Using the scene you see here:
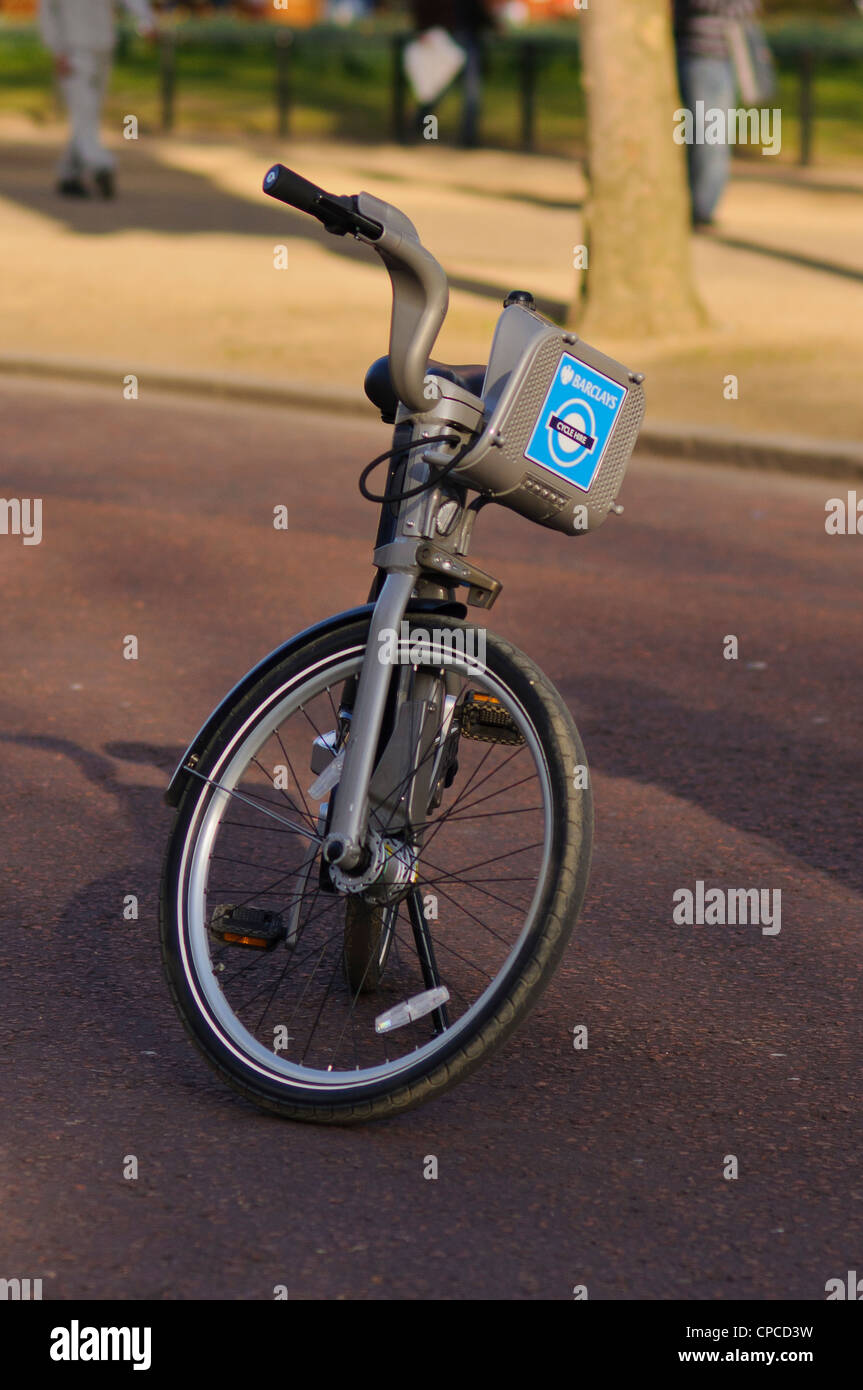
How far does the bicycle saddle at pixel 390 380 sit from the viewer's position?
12.1ft

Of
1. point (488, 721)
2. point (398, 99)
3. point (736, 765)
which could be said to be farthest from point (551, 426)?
point (398, 99)

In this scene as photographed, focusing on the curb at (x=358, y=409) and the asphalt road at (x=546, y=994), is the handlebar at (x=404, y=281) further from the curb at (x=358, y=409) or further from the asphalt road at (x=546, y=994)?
the curb at (x=358, y=409)

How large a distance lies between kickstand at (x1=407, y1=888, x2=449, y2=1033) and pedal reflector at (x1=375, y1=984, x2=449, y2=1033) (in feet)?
0.33

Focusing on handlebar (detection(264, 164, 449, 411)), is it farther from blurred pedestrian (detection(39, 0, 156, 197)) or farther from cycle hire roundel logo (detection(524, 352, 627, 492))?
blurred pedestrian (detection(39, 0, 156, 197))

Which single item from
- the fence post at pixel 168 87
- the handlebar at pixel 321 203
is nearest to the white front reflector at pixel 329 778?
the handlebar at pixel 321 203

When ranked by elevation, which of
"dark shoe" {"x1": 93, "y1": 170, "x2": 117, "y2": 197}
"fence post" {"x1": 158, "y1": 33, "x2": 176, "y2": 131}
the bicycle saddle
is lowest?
the bicycle saddle

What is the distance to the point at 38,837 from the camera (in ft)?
17.0

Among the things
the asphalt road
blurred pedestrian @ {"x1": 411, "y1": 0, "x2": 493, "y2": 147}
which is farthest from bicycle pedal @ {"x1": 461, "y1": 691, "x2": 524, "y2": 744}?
blurred pedestrian @ {"x1": 411, "y1": 0, "x2": 493, "y2": 147}

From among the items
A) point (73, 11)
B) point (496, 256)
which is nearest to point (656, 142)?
point (496, 256)

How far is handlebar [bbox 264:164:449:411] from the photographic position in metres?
3.50

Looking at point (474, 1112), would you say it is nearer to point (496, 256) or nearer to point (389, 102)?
point (496, 256)

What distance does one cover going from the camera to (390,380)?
3.73 metres

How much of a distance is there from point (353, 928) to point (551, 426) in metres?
1.08

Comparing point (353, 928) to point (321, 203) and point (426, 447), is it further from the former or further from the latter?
point (321, 203)
